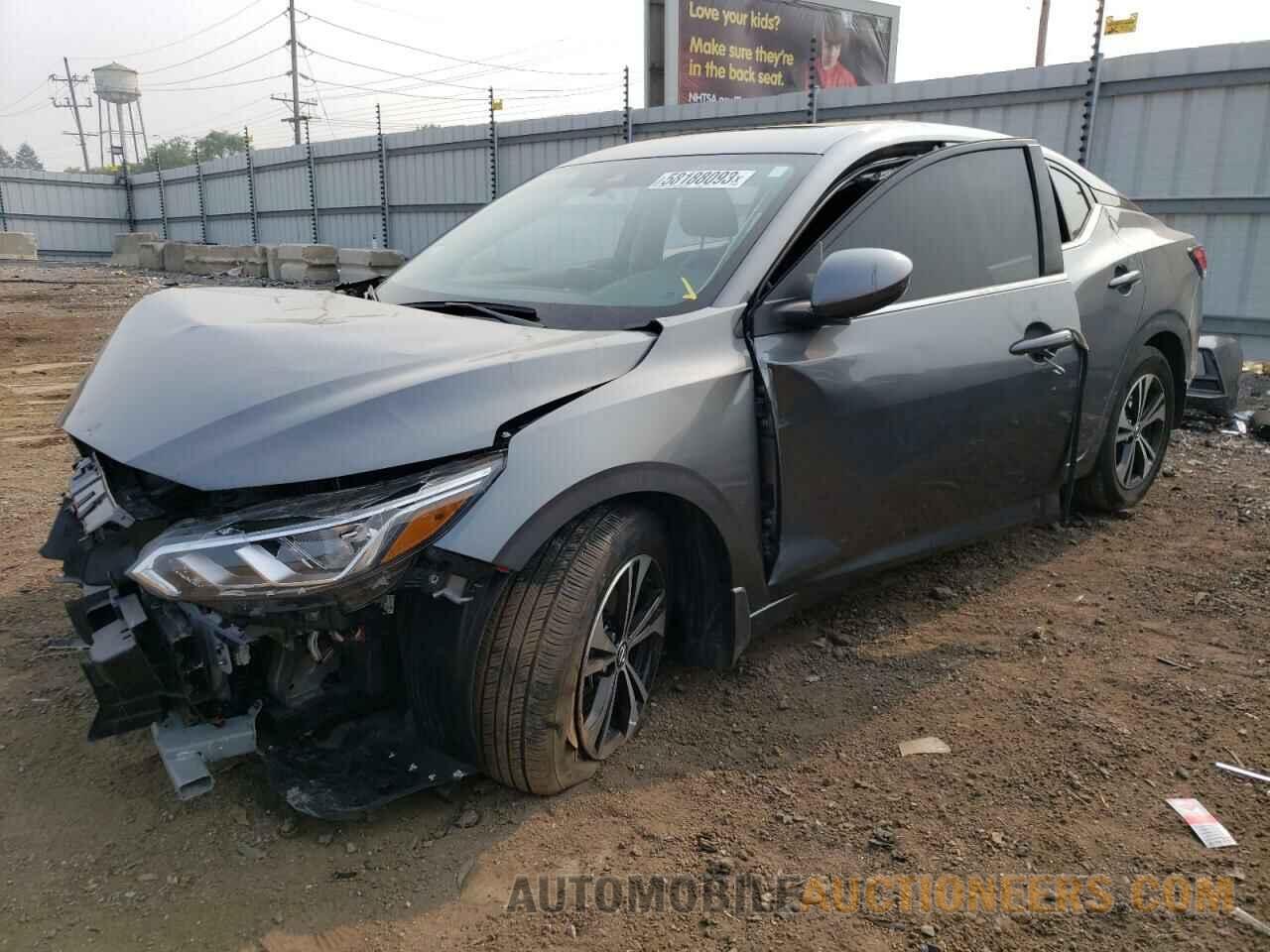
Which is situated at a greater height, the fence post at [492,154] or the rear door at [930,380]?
the fence post at [492,154]

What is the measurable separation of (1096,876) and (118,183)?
39.2 metres

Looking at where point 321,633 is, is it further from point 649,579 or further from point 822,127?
point 822,127

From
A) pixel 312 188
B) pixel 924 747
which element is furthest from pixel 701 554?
pixel 312 188

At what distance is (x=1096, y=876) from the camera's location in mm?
2230

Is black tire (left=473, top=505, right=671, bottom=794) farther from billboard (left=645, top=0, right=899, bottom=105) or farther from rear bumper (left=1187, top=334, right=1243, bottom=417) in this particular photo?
billboard (left=645, top=0, right=899, bottom=105)

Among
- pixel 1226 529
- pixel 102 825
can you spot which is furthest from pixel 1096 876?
pixel 1226 529

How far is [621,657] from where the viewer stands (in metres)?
2.55

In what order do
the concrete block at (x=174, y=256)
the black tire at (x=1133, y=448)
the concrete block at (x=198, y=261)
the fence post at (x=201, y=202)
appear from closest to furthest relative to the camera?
the black tire at (x=1133, y=448), the concrete block at (x=198, y=261), the concrete block at (x=174, y=256), the fence post at (x=201, y=202)

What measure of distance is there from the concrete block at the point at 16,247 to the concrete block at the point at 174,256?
6397mm

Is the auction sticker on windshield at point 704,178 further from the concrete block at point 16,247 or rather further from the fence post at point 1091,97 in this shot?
the concrete block at point 16,247

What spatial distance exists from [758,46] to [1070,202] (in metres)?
A: 22.9

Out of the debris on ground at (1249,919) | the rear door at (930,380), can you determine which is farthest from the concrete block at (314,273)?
the debris on ground at (1249,919)

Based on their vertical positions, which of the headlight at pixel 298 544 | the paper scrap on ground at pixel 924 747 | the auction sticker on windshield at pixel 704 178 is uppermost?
the auction sticker on windshield at pixel 704 178

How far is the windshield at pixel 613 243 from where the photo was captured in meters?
2.82
